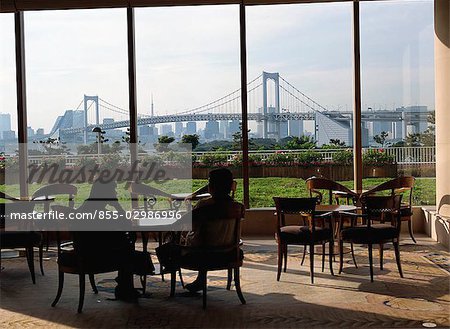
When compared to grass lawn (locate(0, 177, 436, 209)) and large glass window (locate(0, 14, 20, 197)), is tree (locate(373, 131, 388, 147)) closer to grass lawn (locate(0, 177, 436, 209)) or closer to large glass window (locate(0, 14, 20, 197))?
grass lawn (locate(0, 177, 436, 209))

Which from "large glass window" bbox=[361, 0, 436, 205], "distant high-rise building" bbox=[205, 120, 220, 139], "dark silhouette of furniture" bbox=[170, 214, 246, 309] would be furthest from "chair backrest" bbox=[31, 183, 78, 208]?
"large glass window" bbox=[361, 0, 436, 205]

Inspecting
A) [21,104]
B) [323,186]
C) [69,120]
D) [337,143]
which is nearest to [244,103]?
[337,143]

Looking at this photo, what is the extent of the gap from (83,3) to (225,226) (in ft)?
17.2

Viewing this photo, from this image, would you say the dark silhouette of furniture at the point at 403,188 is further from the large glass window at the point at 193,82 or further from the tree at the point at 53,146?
the tree at the point at 53,146

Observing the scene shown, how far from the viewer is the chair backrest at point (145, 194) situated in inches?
354

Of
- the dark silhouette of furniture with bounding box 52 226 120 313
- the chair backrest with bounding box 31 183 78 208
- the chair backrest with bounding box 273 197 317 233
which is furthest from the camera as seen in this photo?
the chair backrest with bounding box 31 183 78 208

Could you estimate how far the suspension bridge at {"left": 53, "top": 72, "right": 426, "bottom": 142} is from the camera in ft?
32.7

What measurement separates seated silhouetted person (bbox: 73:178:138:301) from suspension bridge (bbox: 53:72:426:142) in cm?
361

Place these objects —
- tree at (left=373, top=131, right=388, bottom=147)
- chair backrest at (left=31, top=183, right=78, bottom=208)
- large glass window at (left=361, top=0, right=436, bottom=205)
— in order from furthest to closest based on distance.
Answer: tree at (left=373, top=131, right=388, bottom=147) → large glass window at (left=361, top=0, right=436, bottom=205) → chair backrest at (left=31, top=183, right=78, bottom=208)

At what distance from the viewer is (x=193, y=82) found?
398 inches

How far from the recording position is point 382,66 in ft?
32.4

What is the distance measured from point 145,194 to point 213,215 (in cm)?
361

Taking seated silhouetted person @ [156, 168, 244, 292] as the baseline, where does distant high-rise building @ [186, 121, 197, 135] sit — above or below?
above

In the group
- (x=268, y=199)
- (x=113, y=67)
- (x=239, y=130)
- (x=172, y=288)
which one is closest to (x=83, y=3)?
(x=113, y=67)
